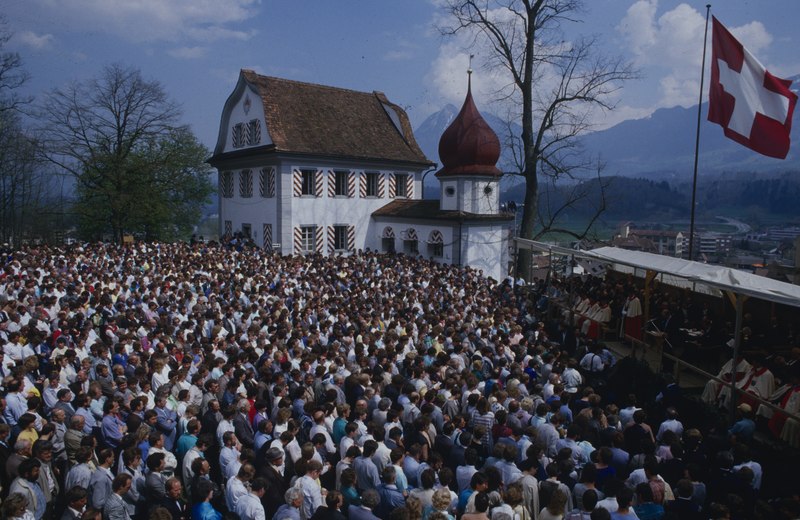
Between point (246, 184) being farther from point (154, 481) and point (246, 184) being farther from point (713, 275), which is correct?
point (154, 481)

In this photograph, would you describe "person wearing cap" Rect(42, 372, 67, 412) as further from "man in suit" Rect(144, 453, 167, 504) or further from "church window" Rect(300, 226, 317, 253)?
"church window" Rect(300, 226, 317, 253)

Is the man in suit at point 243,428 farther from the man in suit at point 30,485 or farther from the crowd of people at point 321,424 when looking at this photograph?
the man in suit at point 30,485

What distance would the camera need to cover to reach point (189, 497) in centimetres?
679

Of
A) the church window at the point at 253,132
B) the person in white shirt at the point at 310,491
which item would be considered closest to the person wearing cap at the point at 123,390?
the person in white shirt at the point at 310,491

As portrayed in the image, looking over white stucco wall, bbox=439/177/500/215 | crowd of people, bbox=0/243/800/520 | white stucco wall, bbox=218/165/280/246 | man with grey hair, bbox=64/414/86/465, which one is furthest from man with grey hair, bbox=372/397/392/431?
white stucco wall, bbox=218/165/280/246

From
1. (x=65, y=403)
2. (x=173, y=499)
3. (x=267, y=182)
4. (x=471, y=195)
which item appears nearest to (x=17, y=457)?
(x=65, y=403)

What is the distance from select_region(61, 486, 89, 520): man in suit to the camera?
5.43 metres

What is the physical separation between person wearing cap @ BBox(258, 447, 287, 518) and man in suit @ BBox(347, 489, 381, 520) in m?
1.07

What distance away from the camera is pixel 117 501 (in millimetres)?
5801

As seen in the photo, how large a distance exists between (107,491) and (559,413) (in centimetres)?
604

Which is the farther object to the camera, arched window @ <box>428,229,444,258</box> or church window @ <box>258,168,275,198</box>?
church window @ <box>258,168,275,198</box>

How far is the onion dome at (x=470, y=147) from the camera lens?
2834 centimetres

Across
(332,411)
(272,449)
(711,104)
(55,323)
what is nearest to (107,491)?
(272,449)

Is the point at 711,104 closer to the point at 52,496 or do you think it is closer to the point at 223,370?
the point at 223,370
